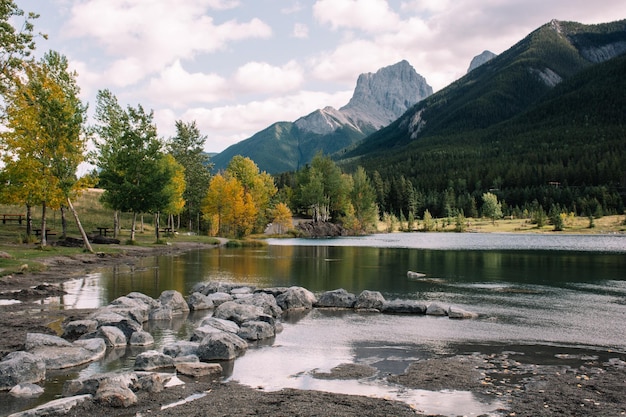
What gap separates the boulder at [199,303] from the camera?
3028 cm

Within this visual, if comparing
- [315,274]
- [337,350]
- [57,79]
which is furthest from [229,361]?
[57,79]

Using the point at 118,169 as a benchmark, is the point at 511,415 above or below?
below

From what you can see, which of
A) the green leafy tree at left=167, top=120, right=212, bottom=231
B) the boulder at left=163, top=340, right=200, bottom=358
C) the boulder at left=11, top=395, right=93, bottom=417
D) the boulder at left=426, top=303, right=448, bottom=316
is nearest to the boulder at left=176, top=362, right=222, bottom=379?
the boulder at left=163, top=340, right=200, bottom=358

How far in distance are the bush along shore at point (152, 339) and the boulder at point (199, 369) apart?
0.03 meters

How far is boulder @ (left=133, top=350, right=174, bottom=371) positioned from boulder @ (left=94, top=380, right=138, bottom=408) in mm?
3227

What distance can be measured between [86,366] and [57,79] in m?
53.7

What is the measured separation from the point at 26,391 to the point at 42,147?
43.8m

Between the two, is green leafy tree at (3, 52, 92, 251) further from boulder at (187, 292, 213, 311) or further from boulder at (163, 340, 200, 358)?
boulder at (163, 340, 200, 358)

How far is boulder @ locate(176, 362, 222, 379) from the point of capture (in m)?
17.4

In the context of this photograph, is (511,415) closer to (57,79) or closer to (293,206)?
(57,79)

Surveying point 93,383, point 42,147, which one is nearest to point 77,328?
point 93,383

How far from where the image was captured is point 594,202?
185000mm

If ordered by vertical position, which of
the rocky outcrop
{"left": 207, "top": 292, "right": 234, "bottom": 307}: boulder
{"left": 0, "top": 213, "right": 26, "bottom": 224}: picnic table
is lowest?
{"left": 207, "top": 292, "right": 234, "bottom": 307}: boulder

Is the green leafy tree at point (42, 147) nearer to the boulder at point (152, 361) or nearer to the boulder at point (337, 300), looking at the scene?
the boulder at point (337, 300)
